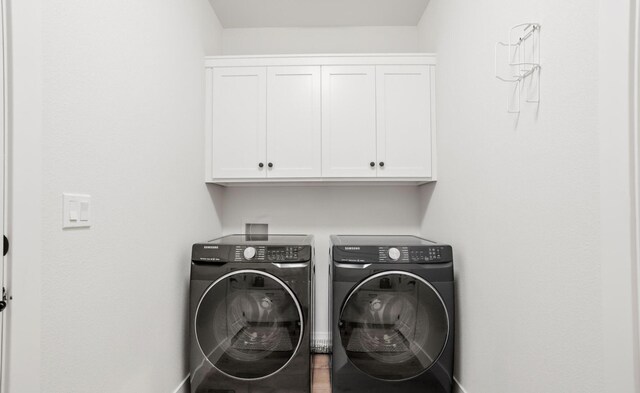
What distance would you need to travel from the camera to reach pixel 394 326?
1.79 metres

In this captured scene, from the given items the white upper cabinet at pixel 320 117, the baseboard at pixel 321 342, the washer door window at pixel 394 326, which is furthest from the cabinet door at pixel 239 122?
the baseboard at pixel 321 342

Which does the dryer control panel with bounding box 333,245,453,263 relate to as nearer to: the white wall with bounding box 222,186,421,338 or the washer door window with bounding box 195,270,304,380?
the washer door window with bounding box 195,270,304,380

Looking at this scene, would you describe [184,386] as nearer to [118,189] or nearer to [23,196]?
[118,189]

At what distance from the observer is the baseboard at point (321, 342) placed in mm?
2484

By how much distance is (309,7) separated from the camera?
7.63ft

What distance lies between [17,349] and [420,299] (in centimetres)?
159

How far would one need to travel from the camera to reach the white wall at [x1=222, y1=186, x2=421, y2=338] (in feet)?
8.45

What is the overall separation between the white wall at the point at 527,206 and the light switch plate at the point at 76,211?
148 centimetres

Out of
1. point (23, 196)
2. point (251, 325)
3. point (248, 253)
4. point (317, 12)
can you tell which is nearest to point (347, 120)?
point (317, 12)

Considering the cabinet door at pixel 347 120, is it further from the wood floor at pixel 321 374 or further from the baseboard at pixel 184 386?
the baseboard at pixel 184 386

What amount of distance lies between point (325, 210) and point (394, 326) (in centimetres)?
104

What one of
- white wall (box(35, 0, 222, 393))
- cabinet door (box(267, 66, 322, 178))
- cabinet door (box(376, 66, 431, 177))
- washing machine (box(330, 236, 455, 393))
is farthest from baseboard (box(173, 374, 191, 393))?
cabinet door (box(376, 66, 431, 177))

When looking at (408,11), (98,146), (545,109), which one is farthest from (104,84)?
(408,11)

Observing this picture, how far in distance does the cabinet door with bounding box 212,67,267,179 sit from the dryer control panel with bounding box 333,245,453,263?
790 mm
